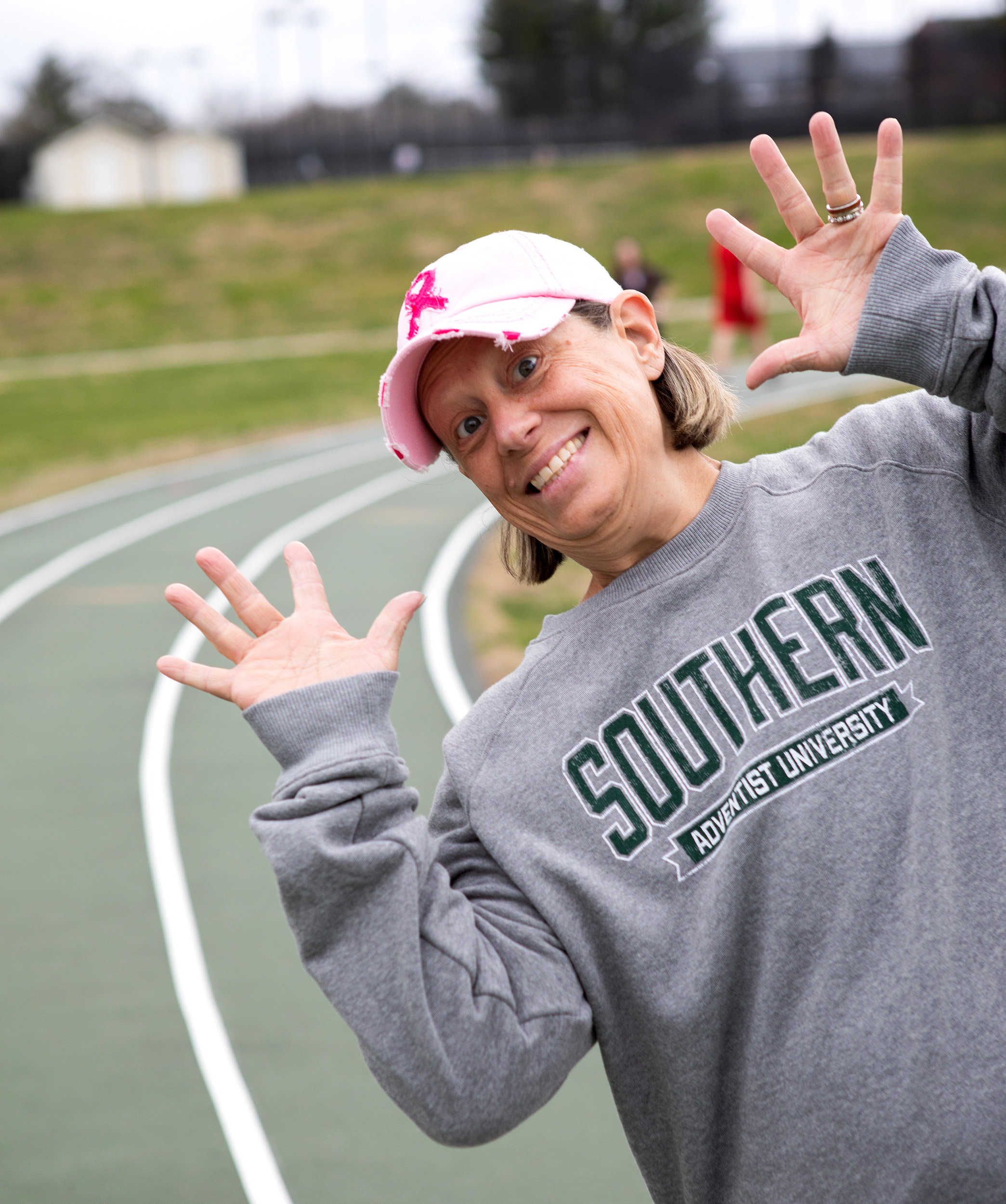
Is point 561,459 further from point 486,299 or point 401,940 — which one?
point 401,940

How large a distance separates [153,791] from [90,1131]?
9.29 ft

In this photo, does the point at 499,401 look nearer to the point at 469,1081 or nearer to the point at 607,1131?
the point at 469,1081

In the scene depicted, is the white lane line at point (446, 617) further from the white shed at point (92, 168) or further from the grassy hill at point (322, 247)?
the white shed at point (92, 168)

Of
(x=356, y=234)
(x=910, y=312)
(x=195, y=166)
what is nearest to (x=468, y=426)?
(x=910, y=312)

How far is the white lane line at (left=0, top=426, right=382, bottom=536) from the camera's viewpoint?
13352mm

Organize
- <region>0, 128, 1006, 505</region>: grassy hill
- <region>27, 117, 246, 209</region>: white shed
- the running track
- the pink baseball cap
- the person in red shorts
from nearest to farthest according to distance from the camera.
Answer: the pink baseball cap → the running track → the person in red shorts → <region>0, 128, 1006, 505</region>: grassy hill → <region>27, 117, 246, 209</region>: white shed

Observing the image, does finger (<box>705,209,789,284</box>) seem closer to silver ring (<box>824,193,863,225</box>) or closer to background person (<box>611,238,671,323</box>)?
silver ring (<box>824,193,863,225</box>)

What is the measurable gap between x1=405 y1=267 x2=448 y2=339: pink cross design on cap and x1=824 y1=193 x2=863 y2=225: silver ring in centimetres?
55

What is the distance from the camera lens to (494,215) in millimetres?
36781

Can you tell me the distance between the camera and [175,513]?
1302 cm

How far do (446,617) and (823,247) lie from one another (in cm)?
725

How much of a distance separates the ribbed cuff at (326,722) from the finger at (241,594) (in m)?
0.19

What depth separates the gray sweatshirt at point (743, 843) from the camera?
1.58 meters

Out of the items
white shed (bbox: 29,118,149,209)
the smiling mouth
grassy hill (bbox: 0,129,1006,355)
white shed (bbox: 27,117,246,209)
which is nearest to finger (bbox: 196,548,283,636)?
the smiling mouth
